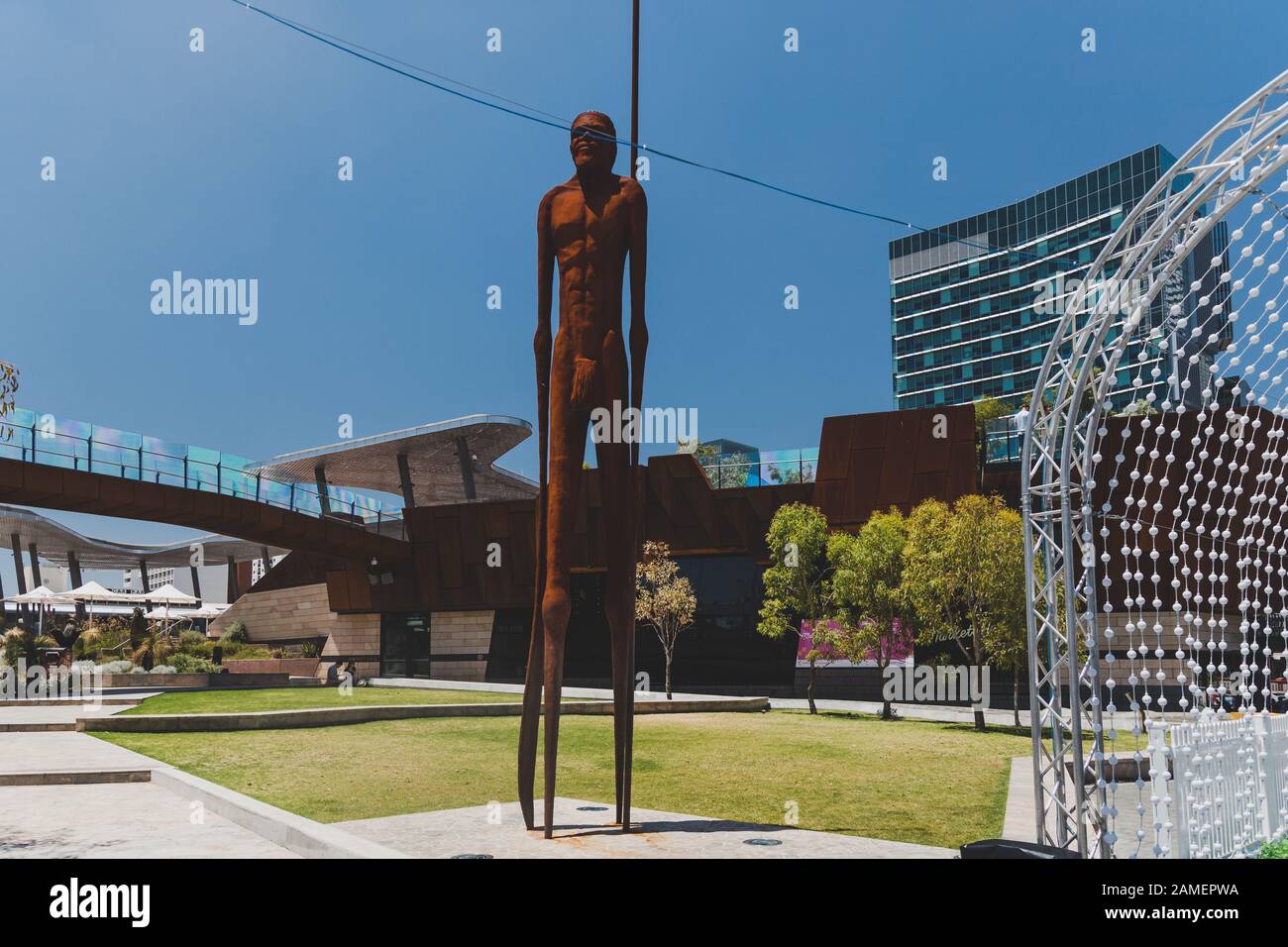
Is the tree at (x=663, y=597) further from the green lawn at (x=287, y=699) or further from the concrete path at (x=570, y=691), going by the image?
the green lawn at (x=287, y=699)

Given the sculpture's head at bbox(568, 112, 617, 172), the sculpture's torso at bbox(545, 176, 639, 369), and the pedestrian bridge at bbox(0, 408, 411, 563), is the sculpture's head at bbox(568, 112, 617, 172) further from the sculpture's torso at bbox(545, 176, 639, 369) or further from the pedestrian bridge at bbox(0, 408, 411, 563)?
the pedestrian bridge at bbox(0, 408, 411, 563)

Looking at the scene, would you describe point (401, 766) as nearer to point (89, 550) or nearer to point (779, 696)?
point (779, 696)

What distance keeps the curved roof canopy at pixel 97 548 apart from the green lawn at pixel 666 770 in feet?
160

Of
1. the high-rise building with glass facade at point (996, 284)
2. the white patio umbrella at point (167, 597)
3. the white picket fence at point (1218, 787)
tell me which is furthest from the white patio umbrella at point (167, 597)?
the high-rise building with glass facade at point (996, 284)

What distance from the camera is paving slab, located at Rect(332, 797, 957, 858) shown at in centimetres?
816

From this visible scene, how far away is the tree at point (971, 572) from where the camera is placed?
23828 millimetres

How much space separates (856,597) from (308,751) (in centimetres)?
1581

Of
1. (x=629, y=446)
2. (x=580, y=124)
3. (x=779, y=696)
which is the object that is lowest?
(x=779, y=696)

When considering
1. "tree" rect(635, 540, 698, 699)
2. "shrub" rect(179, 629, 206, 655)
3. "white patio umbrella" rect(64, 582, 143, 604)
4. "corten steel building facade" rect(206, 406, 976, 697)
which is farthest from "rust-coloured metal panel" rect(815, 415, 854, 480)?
"white patio umbrella" rect(64, 582, 143, 604)

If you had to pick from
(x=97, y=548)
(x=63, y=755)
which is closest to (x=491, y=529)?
(x=63, y=755)

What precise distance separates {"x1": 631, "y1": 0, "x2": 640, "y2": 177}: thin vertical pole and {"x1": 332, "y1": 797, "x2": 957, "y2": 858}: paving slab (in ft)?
20.0

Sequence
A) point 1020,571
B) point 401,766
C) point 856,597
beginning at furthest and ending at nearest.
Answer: point 856,597, point 1020,571, point 401,766

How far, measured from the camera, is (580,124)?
31.9 ft
